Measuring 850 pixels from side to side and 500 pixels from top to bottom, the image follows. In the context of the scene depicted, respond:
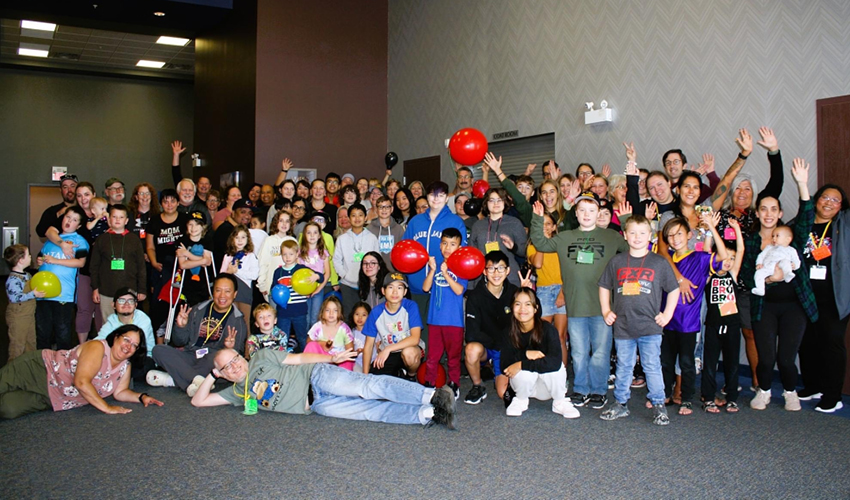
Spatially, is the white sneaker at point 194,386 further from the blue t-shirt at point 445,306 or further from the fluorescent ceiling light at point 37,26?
the fluorescent ceiling light at point 37,26

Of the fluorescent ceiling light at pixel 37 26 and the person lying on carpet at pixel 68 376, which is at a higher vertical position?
the fluorescent ceiling light at pixel 37 26

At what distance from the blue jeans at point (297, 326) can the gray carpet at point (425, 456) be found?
4.04 ft

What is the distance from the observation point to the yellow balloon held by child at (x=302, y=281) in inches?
193

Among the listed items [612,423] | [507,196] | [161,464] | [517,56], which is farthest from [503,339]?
[517,56]

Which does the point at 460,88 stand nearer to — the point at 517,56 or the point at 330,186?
the point at 517,56

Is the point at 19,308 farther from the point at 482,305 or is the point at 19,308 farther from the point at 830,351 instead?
the point at 830,351

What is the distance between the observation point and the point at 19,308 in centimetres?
497

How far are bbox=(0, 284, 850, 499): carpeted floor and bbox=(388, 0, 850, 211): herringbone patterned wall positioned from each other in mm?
2444

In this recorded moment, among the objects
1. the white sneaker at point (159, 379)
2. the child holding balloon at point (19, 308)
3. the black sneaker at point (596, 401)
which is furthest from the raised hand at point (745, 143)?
the child holding balloon at point (19, 308)

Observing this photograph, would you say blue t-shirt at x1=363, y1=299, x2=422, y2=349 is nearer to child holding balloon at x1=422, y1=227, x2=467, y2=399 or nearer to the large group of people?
the large group of people

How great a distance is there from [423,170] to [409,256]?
4695mm

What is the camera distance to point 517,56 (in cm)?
740

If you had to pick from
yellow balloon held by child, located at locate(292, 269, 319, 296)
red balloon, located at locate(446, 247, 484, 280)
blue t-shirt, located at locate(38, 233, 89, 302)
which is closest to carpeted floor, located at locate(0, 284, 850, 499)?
red balloon, located at locate(446, 247, 484, 280)

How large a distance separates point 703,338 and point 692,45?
287cm
